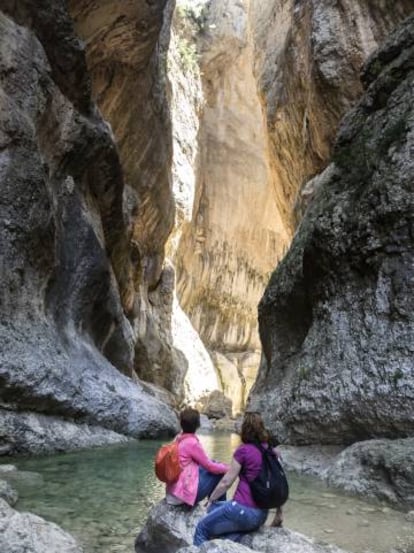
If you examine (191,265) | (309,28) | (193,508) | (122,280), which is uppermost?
(309,28)

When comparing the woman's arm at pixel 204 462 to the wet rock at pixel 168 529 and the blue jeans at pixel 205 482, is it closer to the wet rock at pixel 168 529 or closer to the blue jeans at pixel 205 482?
the blue jeans at pixel 205 482

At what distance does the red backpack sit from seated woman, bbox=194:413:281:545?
61 cm

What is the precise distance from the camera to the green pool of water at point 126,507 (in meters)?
4.76

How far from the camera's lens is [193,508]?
14.6 ft

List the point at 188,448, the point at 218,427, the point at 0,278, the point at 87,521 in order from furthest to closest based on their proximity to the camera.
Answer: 1. the point at 218,427
2. the point at 0,278
3. the point at 87,521
4. the point at 188,448

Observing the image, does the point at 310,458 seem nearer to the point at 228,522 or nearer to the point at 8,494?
the point at 8,494

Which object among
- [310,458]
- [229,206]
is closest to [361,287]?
[310,458]

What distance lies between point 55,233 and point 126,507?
24.6ft

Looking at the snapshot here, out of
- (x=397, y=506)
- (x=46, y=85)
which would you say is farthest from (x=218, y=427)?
(x=397, y=506)

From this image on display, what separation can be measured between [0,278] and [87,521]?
240 inches

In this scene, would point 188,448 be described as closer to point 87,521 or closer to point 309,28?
point 87,521

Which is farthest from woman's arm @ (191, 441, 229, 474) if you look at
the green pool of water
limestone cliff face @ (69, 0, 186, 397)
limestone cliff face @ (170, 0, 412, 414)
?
limestone cliff face @ (170, 0, 412, 414)

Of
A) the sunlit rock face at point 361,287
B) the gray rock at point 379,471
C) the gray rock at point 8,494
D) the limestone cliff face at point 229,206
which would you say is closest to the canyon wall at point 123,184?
the sunlit rock face at point 361,287

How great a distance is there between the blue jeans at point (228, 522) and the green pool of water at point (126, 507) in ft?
2.71
